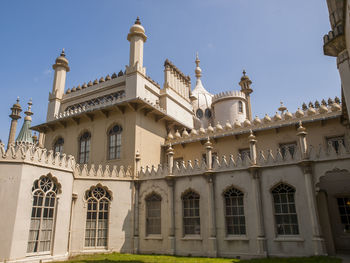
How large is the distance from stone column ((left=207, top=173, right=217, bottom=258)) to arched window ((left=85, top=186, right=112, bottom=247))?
656 cm

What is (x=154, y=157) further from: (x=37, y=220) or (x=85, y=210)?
(x=37, y=220)

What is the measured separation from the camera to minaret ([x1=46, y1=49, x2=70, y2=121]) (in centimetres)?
2733

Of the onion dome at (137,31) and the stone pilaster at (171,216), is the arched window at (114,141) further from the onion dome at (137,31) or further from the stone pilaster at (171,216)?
the onion dome at (137,31)

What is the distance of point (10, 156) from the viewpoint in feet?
48.7

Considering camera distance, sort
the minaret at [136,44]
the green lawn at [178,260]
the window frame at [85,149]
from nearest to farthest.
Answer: the green lawn at [178,260] < the minaret at [136,44] < the window frame at [85,149]

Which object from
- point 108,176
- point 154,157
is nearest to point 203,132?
point 154,157

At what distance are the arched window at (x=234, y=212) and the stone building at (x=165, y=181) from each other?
6 centimetres

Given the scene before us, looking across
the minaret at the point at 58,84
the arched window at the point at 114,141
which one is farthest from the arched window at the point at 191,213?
the minaret at the point at 58,84

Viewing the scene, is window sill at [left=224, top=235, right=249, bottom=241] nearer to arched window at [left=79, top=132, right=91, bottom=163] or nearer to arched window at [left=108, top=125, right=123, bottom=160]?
arched window at [left=108, top=125, right=123, bottom=160]

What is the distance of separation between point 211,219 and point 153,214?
423 centimetres

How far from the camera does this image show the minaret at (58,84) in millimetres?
27328

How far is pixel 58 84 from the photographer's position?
28.2m

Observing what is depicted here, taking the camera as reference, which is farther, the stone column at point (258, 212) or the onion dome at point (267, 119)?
the onion dome at point (267, 119)

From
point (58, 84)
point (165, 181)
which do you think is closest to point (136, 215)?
point (165, 181)
